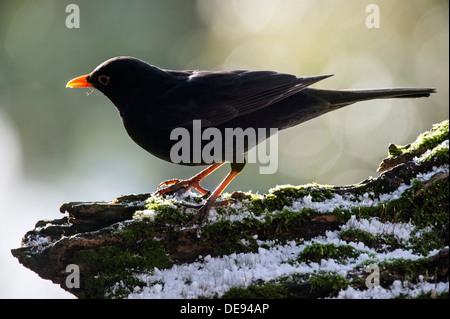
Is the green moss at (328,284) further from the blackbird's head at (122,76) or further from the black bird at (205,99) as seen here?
the blackbird's head at (122,76)

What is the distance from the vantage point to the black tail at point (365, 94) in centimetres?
497

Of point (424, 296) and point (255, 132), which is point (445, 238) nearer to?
point (424, 296)

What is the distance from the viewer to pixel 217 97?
530 centimetres

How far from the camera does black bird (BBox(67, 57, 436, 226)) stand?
16.9 ft

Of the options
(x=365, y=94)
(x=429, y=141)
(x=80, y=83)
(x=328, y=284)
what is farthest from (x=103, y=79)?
(x=429, y=141)

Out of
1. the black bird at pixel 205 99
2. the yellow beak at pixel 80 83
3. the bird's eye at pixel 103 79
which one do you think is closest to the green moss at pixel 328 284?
the black bird at pixel 205 99

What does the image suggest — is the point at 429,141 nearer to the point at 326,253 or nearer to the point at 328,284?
the point at 326,253

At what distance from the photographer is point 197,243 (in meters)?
4.25

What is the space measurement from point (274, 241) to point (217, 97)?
77.8 inches

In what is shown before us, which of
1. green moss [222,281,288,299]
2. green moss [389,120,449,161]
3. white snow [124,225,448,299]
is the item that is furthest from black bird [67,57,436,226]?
green moss [222,281,288,299]

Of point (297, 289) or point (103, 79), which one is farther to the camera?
point (103, 79)

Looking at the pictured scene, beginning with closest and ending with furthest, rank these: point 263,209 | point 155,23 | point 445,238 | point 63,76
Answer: point 445,238, point 263,209, point 63,76, point 155,23
